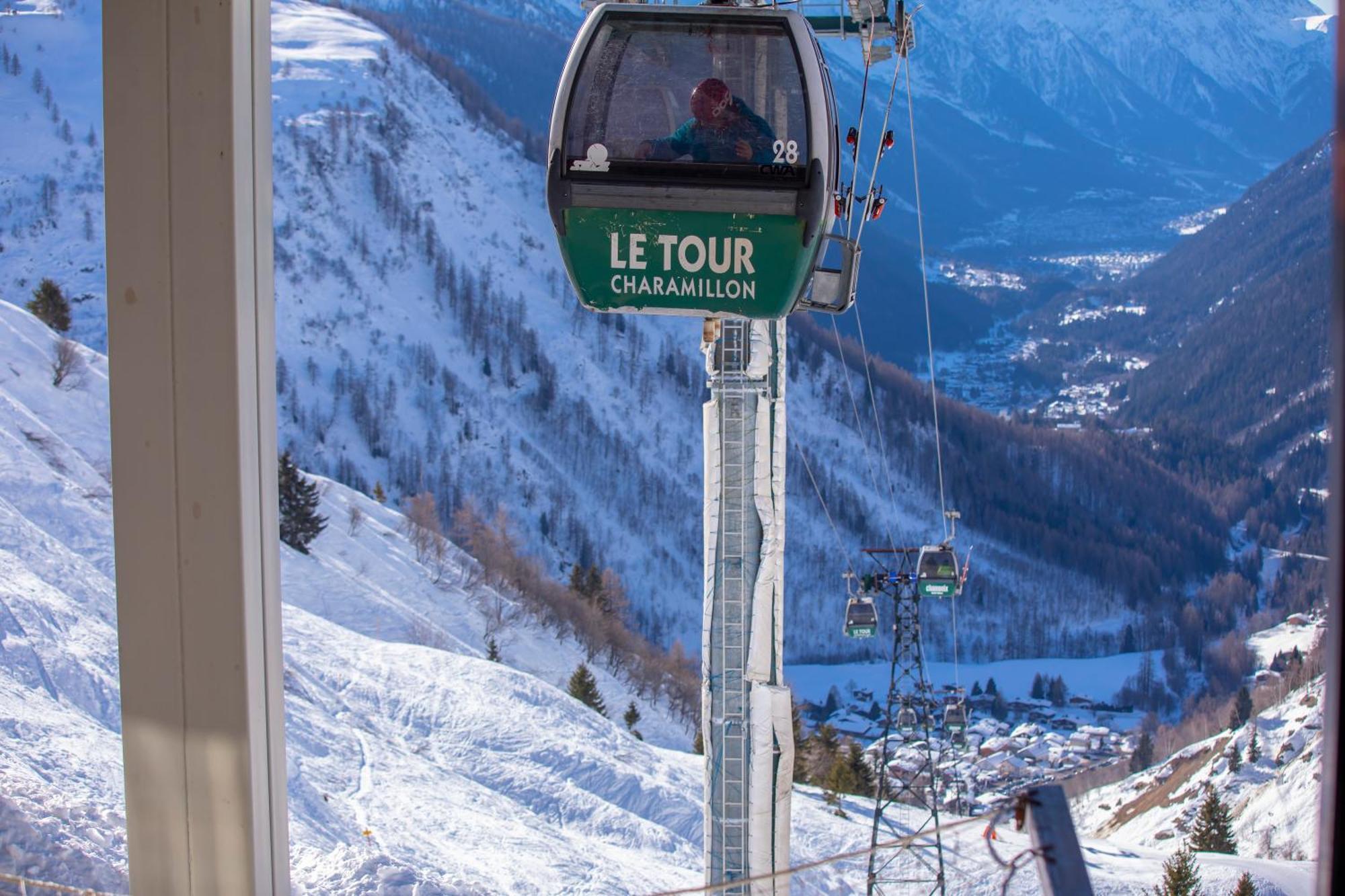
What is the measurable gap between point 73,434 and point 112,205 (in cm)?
1715

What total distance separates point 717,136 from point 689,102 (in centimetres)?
14

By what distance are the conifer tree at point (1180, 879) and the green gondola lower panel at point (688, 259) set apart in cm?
779

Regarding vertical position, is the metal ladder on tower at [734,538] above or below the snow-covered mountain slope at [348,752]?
above

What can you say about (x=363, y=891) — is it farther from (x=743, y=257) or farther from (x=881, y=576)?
(x=881, y=576)

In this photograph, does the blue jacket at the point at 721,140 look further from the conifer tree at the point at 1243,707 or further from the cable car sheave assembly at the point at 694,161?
the conifer tree at the point at 1243,707

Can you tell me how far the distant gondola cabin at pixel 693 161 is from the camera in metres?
2.77

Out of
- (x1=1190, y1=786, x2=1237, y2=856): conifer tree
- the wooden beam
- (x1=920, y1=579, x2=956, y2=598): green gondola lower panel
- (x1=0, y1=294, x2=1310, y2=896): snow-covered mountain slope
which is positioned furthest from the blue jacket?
(x1=1190, y1=786, x2=1237, y2=856): conifer tree

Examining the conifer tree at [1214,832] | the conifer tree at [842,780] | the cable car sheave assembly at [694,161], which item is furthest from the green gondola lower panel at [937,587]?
the conifer tree at [1214,832]

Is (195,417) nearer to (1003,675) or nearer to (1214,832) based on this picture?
(1214,832)

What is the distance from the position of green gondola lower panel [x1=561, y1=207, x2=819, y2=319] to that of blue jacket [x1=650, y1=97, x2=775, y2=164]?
16cm

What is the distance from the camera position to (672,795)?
464 inches

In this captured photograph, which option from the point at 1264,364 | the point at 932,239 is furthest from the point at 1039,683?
the point at 932,239

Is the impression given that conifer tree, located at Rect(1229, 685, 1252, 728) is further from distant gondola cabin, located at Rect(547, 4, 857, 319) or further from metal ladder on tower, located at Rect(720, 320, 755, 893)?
distant gondola cabin, located at Rect(547, 4, 857, 319)

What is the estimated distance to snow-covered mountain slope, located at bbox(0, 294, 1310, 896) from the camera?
14.9ft
